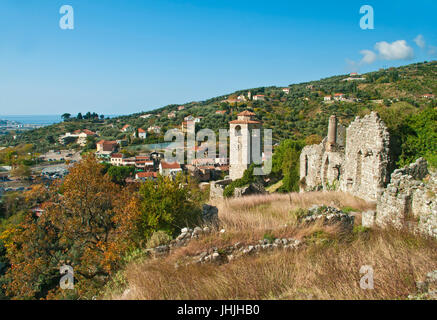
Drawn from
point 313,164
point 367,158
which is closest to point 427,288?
point 367,158

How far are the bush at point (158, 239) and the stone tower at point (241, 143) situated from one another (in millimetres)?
25712

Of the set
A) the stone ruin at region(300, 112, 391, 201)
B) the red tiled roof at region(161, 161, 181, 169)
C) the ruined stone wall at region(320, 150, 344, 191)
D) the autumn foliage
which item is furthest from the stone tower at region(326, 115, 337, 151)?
the red tiled roof at region(161, 161, 181, 169)

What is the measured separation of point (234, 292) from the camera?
13.0ft

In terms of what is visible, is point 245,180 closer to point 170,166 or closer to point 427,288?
point 170,166

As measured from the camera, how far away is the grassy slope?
385cm

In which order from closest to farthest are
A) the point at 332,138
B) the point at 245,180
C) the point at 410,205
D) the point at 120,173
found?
the point at 410,205
the point at 332,138
the point at 245,180
the point at 120,173

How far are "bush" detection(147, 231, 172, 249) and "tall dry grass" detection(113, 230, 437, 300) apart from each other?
1047 millimetres

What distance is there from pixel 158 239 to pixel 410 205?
570 centimetres

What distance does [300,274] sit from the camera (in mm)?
4273

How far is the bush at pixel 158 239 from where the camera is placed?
636cm

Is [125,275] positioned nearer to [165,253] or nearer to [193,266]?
[165,253]

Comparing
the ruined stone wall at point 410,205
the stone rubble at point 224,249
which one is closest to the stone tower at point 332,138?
the ruined stone wall at point 410,205

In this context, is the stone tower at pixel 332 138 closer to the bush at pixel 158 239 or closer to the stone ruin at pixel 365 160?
the stone ruin at pixel 365 160
